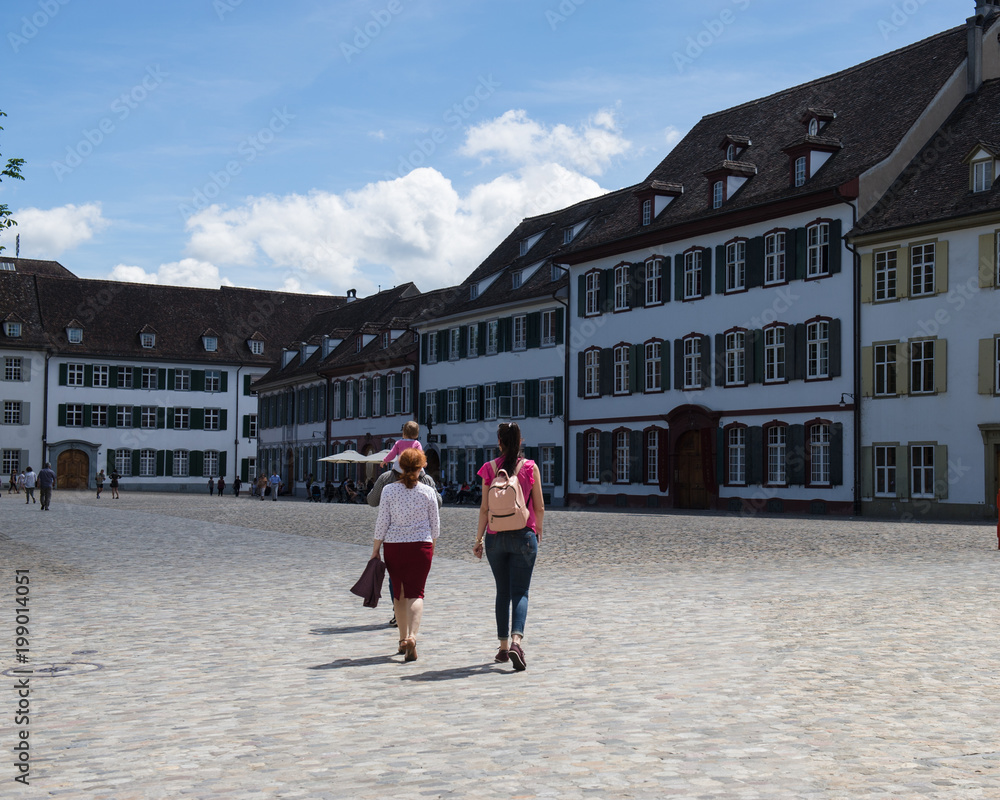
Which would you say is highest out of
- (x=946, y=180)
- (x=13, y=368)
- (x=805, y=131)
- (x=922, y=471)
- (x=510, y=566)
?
(x=805, y=131)

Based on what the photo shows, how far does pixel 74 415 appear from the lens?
73.4 meters

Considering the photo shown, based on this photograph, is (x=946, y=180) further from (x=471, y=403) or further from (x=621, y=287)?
(x=471, y=403)

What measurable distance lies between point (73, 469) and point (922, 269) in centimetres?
5475

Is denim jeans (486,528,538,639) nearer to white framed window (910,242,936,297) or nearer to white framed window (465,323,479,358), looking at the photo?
white framed window (910,242,936,297)

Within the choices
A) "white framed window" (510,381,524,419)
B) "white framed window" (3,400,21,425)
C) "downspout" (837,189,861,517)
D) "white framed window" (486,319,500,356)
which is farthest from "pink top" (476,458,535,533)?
"white framed window" (3,400,21,425)

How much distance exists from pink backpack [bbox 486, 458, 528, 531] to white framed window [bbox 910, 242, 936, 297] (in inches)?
1030

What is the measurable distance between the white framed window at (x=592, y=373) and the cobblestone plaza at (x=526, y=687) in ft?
90.7

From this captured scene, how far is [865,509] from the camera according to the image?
33.6m

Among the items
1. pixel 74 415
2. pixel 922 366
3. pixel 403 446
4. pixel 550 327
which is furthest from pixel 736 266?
pixel 74 415

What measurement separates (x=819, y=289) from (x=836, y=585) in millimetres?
22396

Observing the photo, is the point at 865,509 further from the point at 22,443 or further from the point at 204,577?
the point at 22,443

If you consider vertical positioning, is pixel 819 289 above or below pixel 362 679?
above

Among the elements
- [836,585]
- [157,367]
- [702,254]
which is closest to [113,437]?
[157,367]

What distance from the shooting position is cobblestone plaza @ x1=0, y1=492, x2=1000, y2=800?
5355mm
